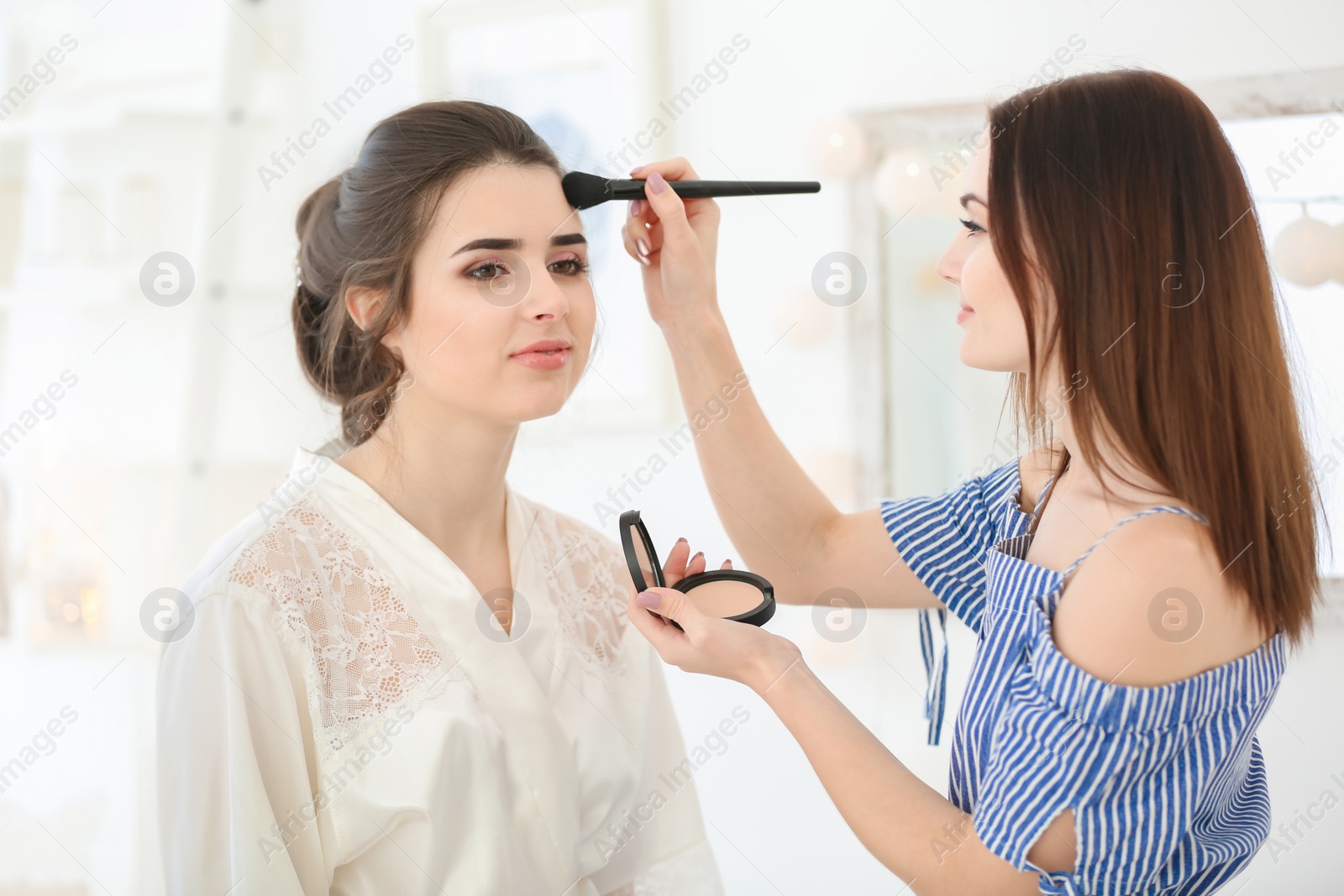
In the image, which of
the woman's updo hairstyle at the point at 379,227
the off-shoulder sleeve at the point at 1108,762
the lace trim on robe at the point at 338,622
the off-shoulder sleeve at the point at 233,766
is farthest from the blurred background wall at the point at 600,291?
the off-shoulder sleeve at the point at 1108,762

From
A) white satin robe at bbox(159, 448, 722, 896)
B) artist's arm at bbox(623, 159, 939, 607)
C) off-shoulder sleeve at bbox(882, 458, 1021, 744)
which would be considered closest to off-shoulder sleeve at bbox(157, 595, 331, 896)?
white satin robe at bbox(159, 448, 722, 896)

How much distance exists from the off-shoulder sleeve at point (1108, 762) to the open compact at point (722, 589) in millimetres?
273

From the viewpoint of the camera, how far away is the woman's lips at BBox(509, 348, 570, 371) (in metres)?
1.15

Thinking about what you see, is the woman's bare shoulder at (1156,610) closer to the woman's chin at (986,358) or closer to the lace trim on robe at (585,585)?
the woman's chin at (986,358)

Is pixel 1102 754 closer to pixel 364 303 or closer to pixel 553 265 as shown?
pixel 553 265

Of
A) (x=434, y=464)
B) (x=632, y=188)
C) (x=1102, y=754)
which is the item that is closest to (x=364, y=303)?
(x=434, y=464)

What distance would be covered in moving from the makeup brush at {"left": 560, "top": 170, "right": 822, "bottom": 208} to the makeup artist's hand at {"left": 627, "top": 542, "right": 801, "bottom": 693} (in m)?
0.48

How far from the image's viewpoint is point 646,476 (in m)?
1.96

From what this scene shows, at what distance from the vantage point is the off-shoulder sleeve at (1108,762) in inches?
32.0

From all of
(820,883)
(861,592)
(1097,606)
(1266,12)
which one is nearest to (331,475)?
(861,592)

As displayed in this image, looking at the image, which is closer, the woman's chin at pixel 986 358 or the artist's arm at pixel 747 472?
the woman's chin at pixel 986 358

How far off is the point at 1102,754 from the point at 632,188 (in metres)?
0.78

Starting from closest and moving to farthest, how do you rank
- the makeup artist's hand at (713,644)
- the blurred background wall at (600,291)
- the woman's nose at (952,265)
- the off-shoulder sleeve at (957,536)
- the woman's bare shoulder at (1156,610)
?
the woman's bare shoulder at (1156,610) → the makeup artist's hand at (713,644) → the woman's nose at (952,265) → the off-shoulder sleeve at (957,536) → the blurred background wall at (600,291)

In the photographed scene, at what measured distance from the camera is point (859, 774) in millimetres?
898
